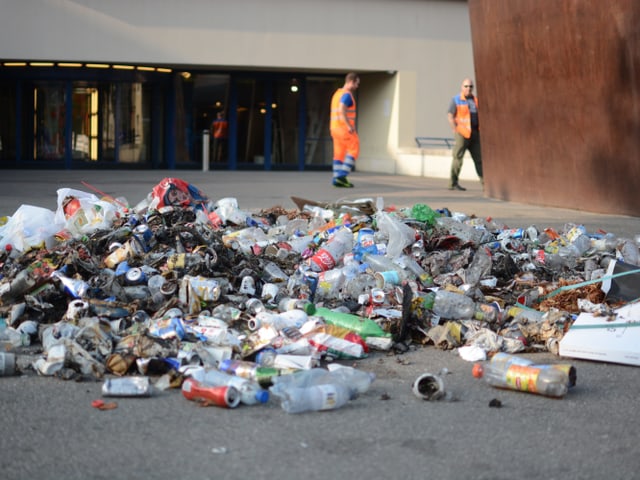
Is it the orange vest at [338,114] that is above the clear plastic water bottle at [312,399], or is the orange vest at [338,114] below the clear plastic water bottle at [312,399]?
above

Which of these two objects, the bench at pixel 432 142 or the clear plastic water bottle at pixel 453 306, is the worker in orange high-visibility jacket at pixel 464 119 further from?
the clear plastic water bottle at pixel 453 306

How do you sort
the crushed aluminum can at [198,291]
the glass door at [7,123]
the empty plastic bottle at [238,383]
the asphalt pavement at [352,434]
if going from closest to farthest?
the asphalt pavement at [352,434] < the empty plastic bottle at [238,383] < the crushed aluminum can at [198,291] < the glass door at [7,123]

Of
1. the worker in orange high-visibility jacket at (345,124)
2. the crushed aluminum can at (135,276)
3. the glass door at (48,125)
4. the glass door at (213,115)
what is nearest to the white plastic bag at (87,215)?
the crushed aluminum can at (135,276)

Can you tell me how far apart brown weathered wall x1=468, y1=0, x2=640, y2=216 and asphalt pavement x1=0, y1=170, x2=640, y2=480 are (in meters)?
7.87

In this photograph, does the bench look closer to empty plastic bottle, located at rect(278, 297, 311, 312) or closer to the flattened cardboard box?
empty plastic bottle, located at rect(278, 297, 311, 312)

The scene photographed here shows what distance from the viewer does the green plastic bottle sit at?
5.79m

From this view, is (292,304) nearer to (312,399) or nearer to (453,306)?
(453,306)

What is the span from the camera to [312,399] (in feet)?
14.5

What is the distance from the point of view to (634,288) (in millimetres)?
6609

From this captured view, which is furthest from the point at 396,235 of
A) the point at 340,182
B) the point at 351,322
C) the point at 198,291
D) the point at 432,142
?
the point at 432,142

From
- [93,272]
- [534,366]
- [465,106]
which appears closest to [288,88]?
[465,106]

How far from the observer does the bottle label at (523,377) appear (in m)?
4.70

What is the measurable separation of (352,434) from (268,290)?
258 centimetres

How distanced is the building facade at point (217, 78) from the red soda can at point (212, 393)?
71.6 feet
